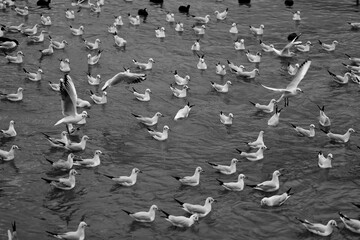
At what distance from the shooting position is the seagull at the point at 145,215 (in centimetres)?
2023

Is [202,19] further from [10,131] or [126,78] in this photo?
[10,131]

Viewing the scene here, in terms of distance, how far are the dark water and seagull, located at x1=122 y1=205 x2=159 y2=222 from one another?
230 mm

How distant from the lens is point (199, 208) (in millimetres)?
20719

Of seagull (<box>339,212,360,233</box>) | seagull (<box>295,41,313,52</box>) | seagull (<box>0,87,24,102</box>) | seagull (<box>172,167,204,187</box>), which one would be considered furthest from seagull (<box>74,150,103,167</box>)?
seagull (<box>295,41,313,52</box>)

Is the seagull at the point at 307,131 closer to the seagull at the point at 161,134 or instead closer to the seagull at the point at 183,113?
the seagull at the point at 183,113

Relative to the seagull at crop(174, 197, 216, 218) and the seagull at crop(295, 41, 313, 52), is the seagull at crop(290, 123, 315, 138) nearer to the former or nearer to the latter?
the seagull at crop(174, 197, 216, 218)

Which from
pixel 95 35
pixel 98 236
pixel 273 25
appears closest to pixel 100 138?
pixel 98 236

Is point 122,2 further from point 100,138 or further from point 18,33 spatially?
point 100,138

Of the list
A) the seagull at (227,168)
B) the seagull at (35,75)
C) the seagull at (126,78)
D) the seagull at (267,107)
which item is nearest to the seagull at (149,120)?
the seagull at (126,78)

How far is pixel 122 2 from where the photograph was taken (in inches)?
1726

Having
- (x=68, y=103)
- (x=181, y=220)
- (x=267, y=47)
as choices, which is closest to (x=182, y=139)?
(x=68, y=103)

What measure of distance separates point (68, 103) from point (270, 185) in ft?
26.6

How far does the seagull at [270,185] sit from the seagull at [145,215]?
3699 mm

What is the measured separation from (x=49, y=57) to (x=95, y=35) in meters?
4.20
